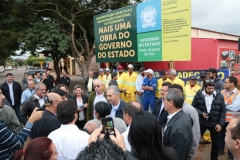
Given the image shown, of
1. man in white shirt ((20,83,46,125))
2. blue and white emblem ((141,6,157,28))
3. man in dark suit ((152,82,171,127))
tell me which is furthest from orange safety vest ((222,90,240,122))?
blue and white emblem ((141,6,157,28))

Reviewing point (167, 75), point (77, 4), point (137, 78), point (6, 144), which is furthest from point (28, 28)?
point (6, 144)

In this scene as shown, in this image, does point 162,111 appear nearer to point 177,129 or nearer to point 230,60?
point 177,129

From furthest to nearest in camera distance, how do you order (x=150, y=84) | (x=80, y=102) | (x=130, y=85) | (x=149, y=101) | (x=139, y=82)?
(x=130, y=85)
(x=139, y=82)
(x=149, y=101)
(x=150, y=84)
(x=80, y=102)

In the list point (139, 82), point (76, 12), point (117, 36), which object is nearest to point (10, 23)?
point (76, 12)

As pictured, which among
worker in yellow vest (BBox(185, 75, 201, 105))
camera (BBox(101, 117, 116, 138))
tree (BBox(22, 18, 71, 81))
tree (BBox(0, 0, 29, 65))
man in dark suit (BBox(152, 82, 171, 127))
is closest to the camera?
camera (BBox(101, 117, 116, 138))

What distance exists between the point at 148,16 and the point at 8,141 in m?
6.68

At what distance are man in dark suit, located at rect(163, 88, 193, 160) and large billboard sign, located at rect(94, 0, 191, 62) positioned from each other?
4107 millimetres

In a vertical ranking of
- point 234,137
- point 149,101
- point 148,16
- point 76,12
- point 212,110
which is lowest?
point 149,101

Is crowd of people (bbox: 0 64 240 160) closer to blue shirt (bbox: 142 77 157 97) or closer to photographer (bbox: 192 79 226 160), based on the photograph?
photographer (bbox: 192 79 226 160)

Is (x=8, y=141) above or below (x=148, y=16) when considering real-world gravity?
below

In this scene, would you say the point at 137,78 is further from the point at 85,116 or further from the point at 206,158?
the point at 206,158

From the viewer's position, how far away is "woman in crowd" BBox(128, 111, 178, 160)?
5.35 ft

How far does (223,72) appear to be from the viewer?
252 inches

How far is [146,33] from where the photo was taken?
7793 millimetres
